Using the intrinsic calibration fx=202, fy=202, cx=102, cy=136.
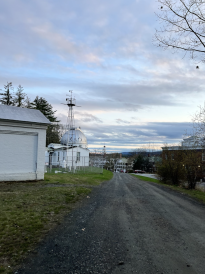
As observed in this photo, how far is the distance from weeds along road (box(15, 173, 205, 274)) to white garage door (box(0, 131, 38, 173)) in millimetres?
8368

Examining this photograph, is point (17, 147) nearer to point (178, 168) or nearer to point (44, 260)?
point (44, 260)

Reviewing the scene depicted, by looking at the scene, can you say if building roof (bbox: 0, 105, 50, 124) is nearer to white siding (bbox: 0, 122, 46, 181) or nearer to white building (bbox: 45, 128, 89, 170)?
white siding (bbox: 0, 122, 46, 181)

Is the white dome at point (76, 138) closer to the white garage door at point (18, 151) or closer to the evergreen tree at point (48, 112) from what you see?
the evergreen tree at point (48, 112)

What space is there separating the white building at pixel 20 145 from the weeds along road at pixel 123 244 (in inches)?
328

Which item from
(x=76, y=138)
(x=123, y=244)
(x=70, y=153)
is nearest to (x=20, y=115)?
(x=123, y=244)

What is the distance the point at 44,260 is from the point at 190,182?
14939mm

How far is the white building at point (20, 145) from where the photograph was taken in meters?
13.3

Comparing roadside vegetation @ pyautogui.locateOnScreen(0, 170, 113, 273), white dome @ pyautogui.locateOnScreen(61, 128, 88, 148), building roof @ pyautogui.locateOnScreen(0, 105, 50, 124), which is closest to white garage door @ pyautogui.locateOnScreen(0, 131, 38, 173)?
building roof @ pyautogui.locateOnScreen(0, 105, 50, 124)

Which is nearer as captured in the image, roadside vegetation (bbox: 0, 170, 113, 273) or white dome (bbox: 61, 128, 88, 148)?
roadside vegetation (bbox: 0, 170, 113, 273)

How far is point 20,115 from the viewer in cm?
1442

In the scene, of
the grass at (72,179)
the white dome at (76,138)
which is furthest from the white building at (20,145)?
the white dome at (76,138)

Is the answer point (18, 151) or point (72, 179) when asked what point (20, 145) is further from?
point (72, 179)

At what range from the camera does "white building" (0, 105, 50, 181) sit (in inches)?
524

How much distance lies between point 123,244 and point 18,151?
11.4 m
